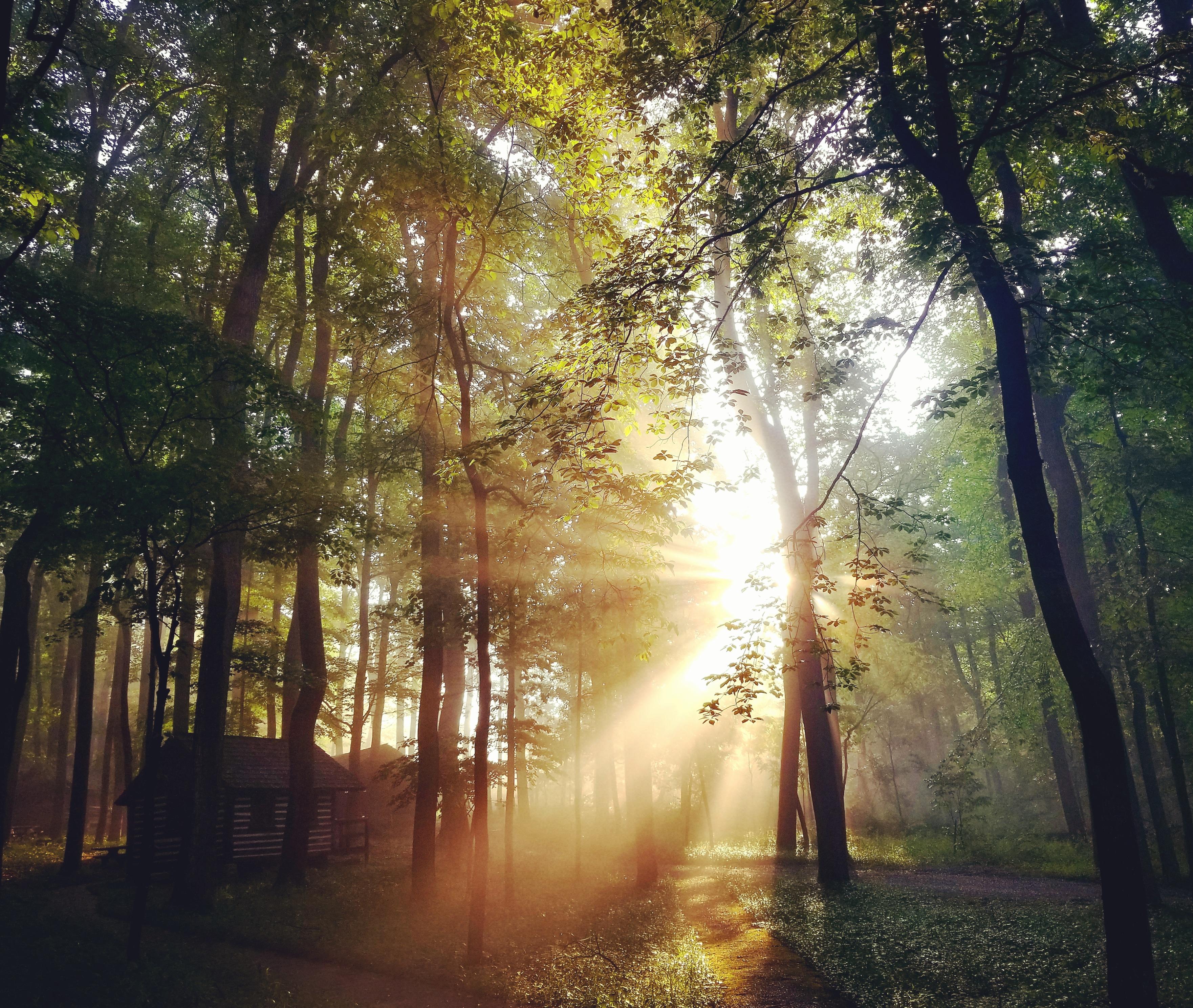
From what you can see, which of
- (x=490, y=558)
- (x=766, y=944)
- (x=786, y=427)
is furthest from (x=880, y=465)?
(x=766, y=944)

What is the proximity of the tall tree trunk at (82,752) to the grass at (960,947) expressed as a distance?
1737cm

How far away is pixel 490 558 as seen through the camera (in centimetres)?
1692

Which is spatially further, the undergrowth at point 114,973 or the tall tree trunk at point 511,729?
the tall tree trunk at point 511,729

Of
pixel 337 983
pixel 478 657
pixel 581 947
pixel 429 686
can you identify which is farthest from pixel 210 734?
pixel 581 947

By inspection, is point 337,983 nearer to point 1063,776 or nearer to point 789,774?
point 789,774

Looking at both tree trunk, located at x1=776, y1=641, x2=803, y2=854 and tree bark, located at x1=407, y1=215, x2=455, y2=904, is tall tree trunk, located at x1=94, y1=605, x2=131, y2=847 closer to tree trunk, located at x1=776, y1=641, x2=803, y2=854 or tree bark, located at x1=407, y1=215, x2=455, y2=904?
tree bark, located at x1=407, y1=215, x2=455, y2=904

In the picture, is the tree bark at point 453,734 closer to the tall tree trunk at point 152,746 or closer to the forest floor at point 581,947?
the forest floor at point 581,947

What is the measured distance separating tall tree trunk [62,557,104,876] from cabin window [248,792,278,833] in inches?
171

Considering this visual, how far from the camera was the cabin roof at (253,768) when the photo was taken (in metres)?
20.8

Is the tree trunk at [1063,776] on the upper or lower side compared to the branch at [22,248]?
lower

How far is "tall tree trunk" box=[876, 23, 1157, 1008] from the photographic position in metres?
6.90

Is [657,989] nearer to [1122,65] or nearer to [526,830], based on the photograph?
[1122,65]

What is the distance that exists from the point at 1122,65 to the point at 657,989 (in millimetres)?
13080

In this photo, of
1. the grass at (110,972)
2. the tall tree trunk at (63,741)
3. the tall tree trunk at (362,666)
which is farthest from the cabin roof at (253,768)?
the tall tree trunk at (63,741)
